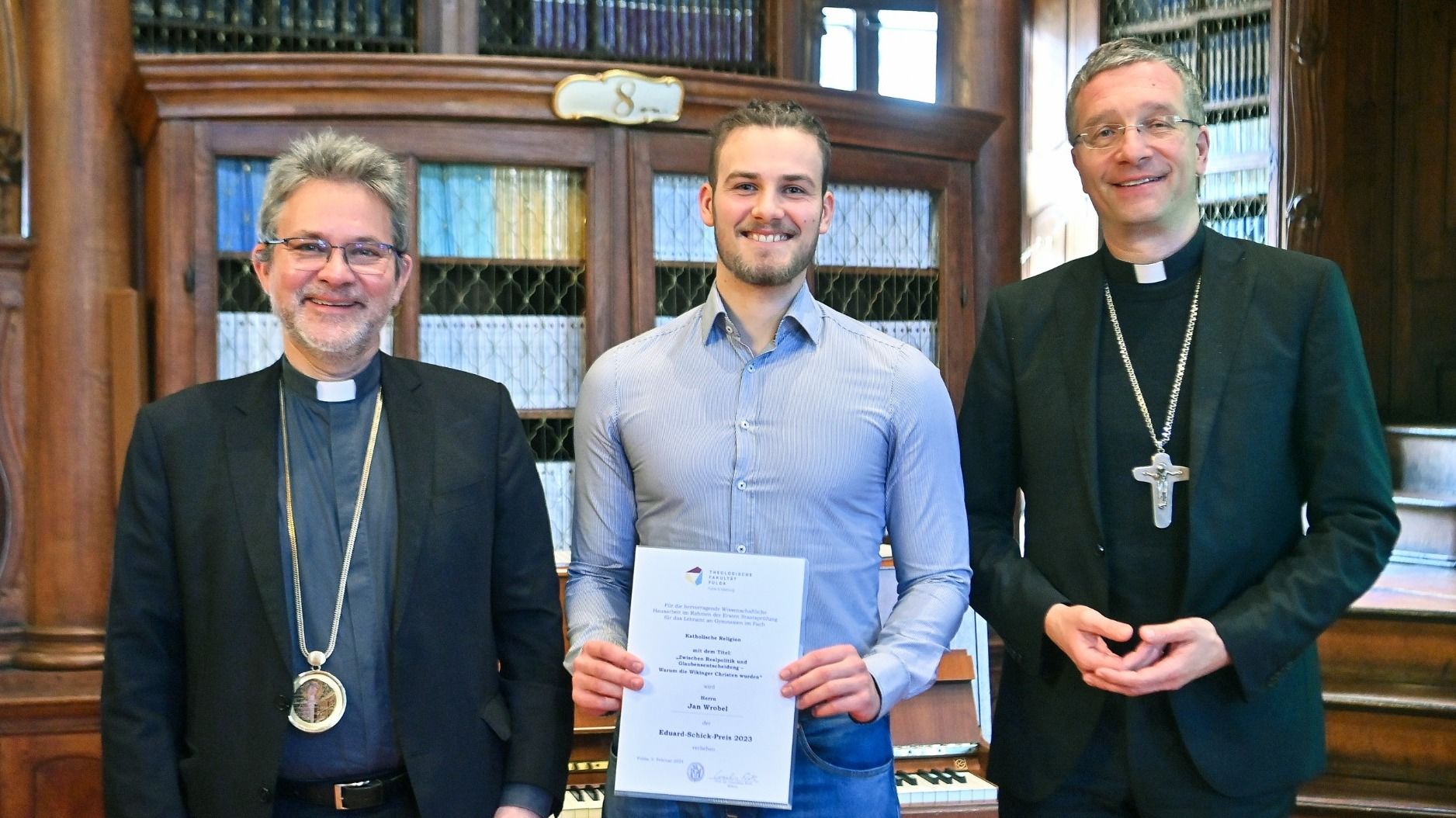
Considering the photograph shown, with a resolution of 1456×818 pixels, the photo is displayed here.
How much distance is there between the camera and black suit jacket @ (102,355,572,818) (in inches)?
68.1

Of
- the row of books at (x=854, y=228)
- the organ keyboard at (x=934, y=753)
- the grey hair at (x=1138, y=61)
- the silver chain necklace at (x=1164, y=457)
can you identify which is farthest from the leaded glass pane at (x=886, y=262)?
the silver chain necklace at (x=1164, y=457)

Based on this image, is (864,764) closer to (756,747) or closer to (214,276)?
(756,747)

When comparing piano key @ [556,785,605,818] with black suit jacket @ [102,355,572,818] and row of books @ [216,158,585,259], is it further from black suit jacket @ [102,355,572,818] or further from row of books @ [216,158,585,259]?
row of books @ [216,158,585,259]

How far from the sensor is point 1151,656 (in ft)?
5.70

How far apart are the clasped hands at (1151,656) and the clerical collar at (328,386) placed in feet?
3.59

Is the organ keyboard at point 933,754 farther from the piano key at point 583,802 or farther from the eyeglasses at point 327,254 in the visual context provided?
the eyeglasses at point 327,254

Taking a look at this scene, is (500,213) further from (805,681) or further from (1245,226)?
(1245,226)

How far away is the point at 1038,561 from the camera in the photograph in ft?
6.41

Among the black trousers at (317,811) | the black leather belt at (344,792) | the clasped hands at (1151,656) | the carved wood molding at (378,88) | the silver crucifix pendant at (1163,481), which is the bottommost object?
the black trousers at (317,811)

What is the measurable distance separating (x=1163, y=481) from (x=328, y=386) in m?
1.22

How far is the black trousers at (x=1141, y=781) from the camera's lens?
179cm

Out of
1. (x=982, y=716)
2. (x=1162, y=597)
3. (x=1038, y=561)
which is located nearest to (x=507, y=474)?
(x=1038, y=561)

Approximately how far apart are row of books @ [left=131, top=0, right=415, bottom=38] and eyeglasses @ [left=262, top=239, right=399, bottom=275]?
237 centimetres
